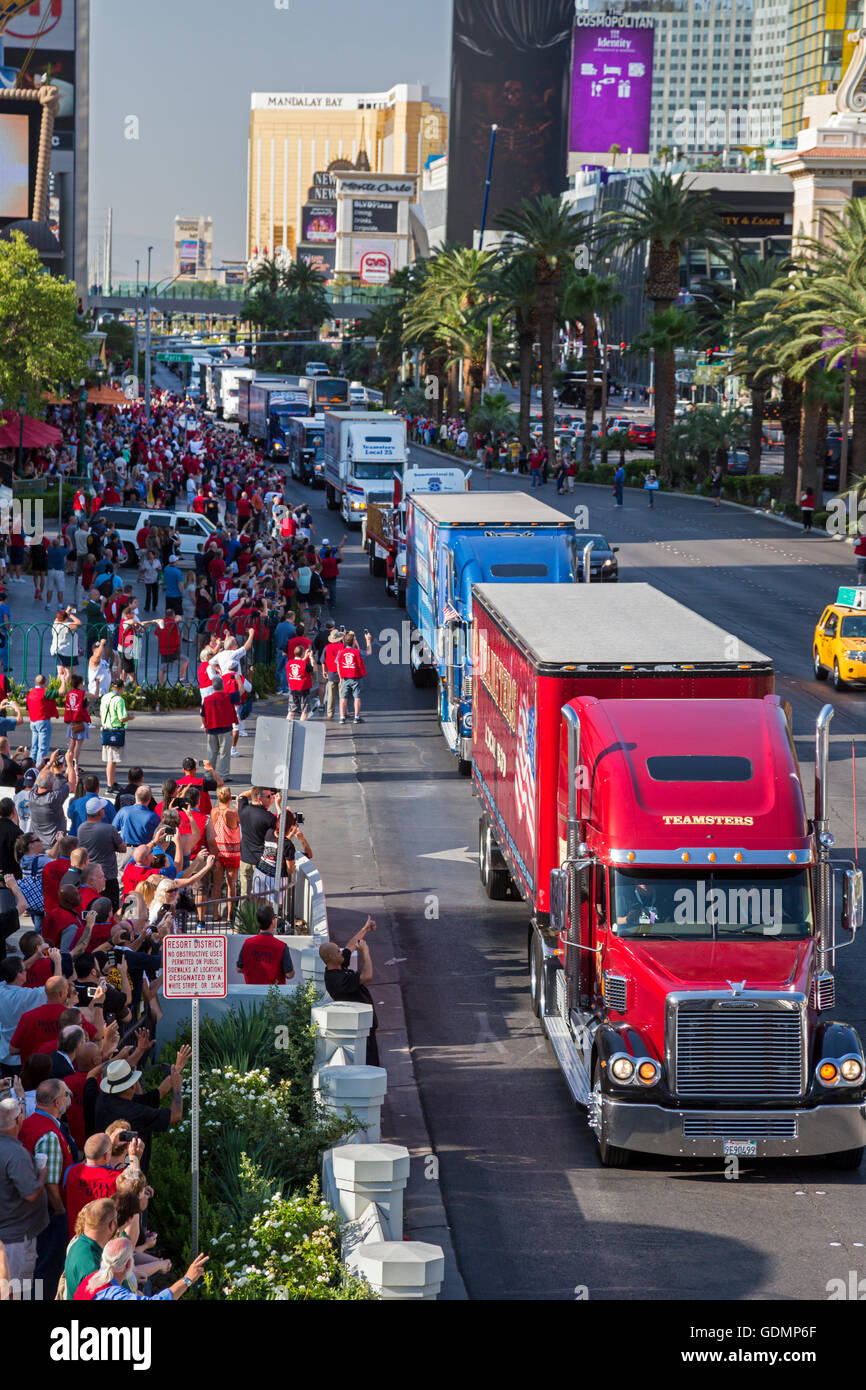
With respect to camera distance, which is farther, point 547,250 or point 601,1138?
point 547,250

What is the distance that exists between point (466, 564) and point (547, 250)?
59785 mm

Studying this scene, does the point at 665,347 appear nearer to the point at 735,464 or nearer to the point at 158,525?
the point at 735,464

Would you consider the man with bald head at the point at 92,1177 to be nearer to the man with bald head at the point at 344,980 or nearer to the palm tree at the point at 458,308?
the man with bald head at the point at 344,980

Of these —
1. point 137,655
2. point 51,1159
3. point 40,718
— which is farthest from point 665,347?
point 51,1159

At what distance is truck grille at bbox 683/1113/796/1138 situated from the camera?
496 inches

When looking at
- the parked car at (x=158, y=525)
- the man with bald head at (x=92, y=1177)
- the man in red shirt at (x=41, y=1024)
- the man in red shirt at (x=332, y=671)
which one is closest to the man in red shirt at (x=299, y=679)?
the man in red shirt at (x=332, y=671)

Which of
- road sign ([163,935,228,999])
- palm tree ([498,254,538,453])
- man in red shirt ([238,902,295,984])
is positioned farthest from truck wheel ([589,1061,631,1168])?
palm tree ([498,254,538,453])

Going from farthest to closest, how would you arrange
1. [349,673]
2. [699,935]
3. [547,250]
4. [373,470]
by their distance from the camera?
[547,250] < [373,470] < [349,673] < [699,935]

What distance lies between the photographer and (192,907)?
1653 centimetres

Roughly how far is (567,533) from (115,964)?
611 inches

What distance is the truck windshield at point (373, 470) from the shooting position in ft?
188

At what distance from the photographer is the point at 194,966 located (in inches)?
427
